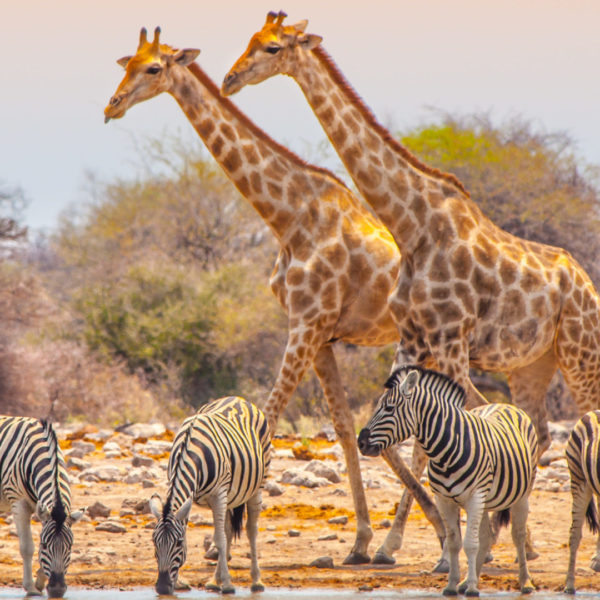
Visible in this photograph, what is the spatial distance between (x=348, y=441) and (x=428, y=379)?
227 cm

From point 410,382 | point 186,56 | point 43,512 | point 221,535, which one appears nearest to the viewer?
point 43,512

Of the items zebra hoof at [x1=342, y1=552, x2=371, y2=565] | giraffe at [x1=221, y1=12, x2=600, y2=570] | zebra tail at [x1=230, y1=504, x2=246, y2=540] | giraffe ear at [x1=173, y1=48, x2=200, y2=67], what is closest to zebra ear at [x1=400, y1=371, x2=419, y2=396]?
giraffe at [x1=221, y1=12, x2=600, y2=570]

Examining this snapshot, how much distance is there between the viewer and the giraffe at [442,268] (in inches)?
327

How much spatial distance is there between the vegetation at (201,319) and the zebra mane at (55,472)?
11.9m

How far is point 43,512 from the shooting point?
6594 mm

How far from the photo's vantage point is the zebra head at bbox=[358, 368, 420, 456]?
679 cm

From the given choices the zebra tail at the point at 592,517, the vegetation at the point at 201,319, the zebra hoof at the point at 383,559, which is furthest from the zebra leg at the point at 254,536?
the vegetation at the point at 201,319

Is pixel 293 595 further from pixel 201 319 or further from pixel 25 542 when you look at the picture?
pixel 201 319

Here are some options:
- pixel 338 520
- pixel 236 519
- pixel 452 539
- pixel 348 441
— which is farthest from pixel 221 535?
pixel 338 520

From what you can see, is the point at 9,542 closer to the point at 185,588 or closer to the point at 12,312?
the point at 185,588

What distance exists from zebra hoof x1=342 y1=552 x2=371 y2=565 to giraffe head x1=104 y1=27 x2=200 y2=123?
395cm

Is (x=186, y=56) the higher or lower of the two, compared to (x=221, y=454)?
higher

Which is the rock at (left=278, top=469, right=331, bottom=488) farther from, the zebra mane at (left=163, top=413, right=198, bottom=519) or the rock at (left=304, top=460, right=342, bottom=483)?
the zebra mane at (left=163, top=413, right=198, bottom=519)

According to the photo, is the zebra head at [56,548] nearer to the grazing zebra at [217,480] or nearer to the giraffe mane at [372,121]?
the grazing zebra at [217,480]
